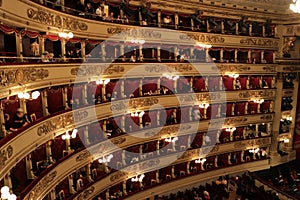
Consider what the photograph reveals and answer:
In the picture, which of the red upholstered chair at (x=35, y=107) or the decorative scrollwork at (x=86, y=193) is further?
the decorative scrollwork at (x=86, y=193)

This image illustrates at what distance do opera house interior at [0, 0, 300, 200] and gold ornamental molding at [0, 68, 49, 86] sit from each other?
55mm

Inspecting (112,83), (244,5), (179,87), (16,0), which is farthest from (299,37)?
(16,0)

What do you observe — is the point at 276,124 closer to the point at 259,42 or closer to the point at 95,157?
the point at 259,42

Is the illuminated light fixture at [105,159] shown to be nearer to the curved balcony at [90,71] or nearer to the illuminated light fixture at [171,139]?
the curved balcony at [90,71]

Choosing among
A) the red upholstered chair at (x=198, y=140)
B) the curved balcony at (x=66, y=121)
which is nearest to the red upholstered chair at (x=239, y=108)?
the curved balcony at (x=66, y=121)

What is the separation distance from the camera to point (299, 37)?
990 inches

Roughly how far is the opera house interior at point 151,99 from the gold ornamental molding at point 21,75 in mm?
55

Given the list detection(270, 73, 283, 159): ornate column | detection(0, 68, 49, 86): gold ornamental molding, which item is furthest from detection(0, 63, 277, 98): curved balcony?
detection(270, 73, 283, 159): ornate column

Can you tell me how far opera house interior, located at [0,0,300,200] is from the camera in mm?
11391

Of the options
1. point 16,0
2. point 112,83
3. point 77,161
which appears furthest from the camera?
point 112,83

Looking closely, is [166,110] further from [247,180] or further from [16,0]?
[16,0]

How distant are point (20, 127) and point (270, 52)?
20890mm

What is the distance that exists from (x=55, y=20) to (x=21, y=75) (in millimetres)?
3424

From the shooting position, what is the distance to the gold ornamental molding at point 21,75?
8.62m
